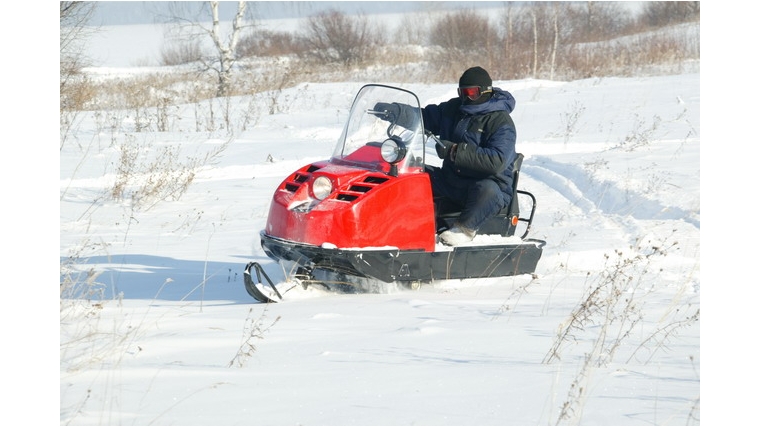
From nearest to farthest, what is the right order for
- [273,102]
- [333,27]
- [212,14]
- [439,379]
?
1. [439,379]
2. [273,102]
3. [212,14]
4. [333,27]

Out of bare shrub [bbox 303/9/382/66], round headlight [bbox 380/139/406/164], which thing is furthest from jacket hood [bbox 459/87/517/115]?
bare shrub [bbox 303/9/382/66]

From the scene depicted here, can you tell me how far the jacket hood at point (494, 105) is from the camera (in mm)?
6383

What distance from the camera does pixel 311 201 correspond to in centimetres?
585

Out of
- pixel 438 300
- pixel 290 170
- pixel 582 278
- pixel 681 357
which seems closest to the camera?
pixel 681 357

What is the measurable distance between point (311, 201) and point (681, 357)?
260cm

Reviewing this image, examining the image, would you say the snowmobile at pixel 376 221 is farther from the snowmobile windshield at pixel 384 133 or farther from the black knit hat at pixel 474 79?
the black knit hat at pixel 474 79

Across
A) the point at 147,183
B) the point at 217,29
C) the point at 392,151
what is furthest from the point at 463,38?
the point at 392,151

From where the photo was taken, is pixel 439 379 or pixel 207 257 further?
pixel 207 257

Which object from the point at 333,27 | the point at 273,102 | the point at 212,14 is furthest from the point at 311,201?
the point at 333,27

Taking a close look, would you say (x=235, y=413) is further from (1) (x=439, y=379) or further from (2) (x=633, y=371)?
(2) (x=633, y=371)

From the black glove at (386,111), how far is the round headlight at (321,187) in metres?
0.81

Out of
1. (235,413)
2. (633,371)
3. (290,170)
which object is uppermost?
(235,413)

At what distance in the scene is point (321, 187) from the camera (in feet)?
19.2

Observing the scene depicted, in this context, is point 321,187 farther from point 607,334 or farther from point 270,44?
point 270,44
